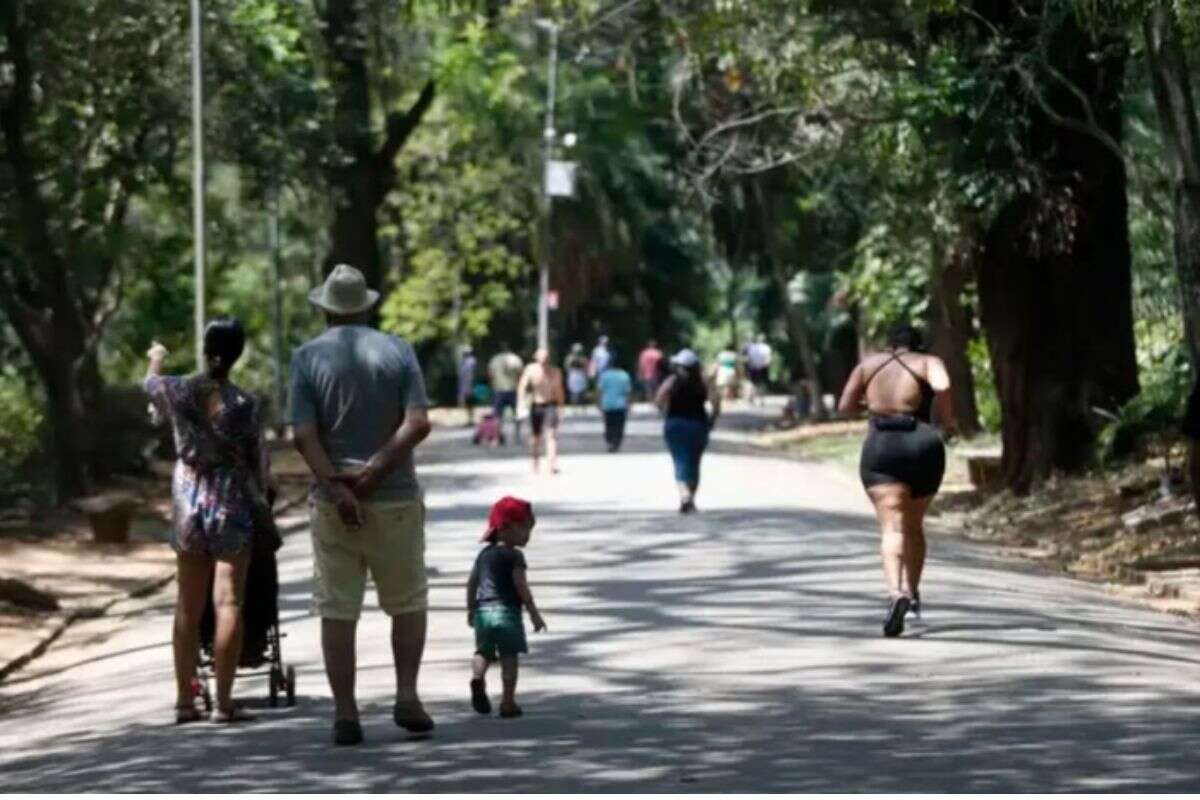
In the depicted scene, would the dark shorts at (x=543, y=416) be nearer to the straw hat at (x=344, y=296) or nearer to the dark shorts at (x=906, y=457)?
the dark shorts at (x=906, y=457)

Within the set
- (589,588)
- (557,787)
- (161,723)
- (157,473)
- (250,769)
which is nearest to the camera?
(557,787)

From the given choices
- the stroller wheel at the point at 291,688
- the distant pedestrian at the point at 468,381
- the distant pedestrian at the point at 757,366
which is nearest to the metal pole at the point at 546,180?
the distant pedestrian at the point at 468,381

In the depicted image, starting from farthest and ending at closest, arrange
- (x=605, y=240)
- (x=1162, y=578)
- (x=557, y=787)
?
(x=605, y=240) < (x=1162, y=578) < (x=557, y=787)

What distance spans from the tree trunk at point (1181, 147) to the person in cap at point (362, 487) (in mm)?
12057

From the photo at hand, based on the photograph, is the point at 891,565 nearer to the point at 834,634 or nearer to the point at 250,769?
the point at 834,634

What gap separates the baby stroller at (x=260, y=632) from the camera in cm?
1488

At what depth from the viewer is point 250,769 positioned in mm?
12242

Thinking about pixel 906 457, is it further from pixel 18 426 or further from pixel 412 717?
pixel 18 426

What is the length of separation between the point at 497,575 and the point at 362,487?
3.51 ft

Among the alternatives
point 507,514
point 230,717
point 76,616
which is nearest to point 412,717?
point 507,514

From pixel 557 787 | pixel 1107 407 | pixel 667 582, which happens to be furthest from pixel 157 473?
pixel 557 787

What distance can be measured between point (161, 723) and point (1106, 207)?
21.0m

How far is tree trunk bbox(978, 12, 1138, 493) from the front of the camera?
3325 cm

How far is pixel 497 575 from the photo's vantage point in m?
13.7
